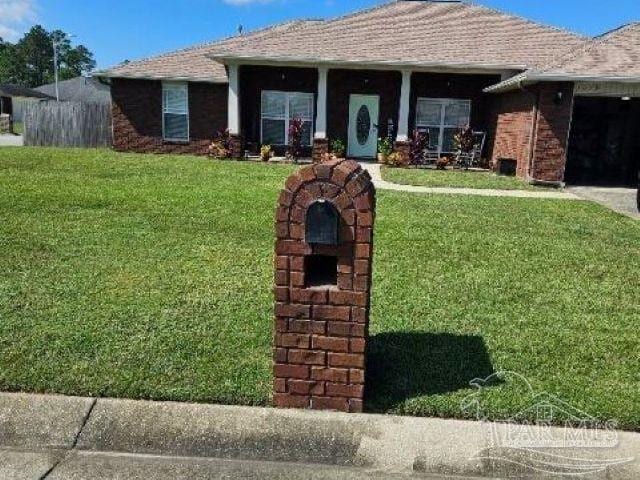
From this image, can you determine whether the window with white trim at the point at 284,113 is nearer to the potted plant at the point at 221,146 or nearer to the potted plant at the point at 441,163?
the potted plant at the point at 221,146

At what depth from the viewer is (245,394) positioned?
11.8 feet

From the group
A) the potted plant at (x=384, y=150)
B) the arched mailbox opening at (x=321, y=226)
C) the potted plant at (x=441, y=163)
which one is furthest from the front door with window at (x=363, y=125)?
the arched mailbox opening at (x=321, y=226)

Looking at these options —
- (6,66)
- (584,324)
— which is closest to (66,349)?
(584,324)

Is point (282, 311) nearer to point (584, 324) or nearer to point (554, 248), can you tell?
point (584, 324)

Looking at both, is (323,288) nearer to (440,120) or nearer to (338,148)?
(338,148)

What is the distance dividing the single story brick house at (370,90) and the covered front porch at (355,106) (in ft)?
0.11

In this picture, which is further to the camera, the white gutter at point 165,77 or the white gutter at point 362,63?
the white gutter at point 165,77

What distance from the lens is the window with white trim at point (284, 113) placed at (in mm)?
19797

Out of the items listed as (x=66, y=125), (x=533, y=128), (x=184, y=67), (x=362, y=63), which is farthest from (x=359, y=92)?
(x=66, y=125)

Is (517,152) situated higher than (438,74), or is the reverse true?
(438,74)

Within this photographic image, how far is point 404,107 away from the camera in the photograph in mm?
18281

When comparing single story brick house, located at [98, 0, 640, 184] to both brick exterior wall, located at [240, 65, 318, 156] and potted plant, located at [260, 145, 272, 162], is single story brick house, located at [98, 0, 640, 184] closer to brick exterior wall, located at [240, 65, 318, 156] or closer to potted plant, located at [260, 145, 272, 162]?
brick exterior wall, located at [240, 65, 318, 156]

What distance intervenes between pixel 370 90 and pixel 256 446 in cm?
1747

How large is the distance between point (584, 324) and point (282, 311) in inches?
113
